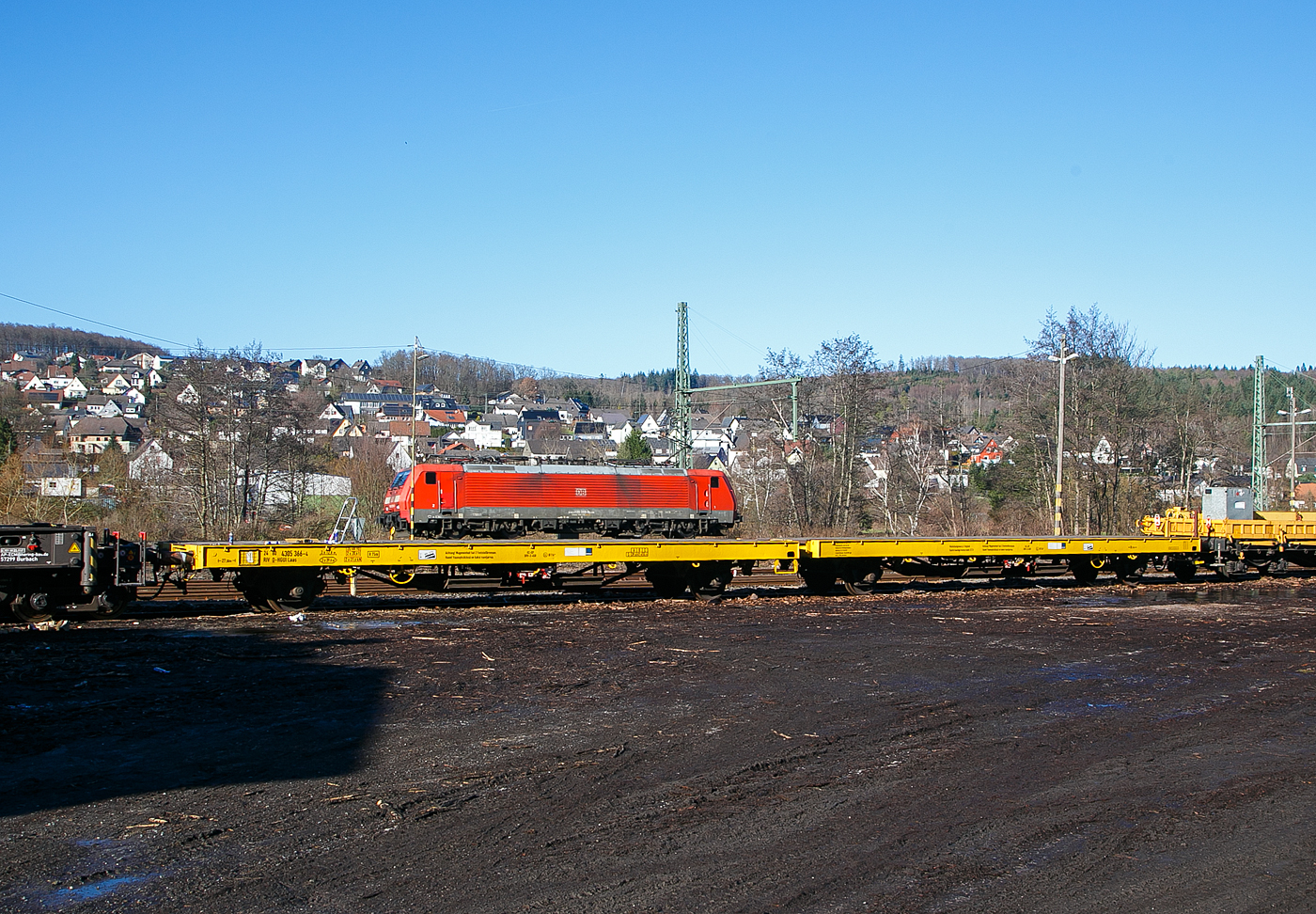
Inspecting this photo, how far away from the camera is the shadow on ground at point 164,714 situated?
7.62 metres

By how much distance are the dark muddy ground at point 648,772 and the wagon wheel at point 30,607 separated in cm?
72

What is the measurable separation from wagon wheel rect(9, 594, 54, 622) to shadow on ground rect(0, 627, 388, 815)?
28.4 inches

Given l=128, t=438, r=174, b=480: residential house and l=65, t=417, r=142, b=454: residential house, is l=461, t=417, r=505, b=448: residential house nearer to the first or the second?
l=65, t=417, r=142, b=454: residential house

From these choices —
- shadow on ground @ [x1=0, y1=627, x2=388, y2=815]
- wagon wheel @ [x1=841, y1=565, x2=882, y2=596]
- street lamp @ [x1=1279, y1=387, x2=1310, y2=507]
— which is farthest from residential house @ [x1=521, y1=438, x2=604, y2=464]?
shadow on ground @ [x1=0, y1=627, x2=388, y2=815]

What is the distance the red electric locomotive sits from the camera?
74.5 ft

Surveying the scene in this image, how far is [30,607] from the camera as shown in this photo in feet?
47.1

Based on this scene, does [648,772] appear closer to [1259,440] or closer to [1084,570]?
[1084,570]

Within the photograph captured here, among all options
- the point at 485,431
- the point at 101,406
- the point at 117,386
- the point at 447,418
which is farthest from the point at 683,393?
the point at 117,386

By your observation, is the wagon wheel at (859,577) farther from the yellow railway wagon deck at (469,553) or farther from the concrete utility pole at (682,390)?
the concrete utility pole at (682,390)

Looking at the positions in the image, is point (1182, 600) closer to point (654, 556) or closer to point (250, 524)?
point (654, 556)

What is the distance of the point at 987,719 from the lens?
968 cm

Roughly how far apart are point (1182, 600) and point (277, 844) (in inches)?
769

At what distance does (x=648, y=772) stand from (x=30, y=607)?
11199 mm

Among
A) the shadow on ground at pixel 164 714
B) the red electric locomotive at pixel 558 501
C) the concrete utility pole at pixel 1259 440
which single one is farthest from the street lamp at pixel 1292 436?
the shadow on ground at pixel 164 714
